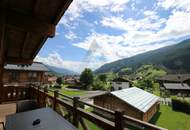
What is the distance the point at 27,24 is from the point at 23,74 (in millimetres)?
26550

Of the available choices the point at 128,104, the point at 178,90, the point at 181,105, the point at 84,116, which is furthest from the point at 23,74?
the point at 178,90

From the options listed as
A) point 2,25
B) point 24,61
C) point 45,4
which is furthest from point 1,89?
point 45,4

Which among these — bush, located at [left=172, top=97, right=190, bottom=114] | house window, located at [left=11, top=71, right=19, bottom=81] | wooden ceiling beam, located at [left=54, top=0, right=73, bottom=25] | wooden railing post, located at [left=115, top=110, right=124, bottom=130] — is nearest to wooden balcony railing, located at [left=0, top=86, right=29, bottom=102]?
wooden ceiling beam, located at [left=54, top=0, right=73, bottom=25]

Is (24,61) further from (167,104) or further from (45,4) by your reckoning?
(167,104)

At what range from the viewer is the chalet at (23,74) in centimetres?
2470

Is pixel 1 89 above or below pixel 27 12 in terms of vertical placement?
below

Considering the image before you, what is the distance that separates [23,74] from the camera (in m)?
26.9

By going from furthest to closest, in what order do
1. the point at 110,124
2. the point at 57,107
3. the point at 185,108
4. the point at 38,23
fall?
the point at 185,108
the point at 57,107
the point at 38,23
the point at 110,124

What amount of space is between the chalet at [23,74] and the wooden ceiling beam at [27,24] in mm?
22183

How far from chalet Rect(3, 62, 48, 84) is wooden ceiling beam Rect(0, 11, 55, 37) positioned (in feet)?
72.8

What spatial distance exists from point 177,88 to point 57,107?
41.5m

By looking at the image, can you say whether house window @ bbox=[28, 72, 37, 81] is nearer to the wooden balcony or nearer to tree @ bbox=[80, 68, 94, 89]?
tree @ bbox=[80, 68, 94, 89]

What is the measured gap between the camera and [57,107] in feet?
15.5

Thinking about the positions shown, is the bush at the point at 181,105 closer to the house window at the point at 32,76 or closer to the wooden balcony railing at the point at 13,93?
the wooden balcony railing at the point at 13,93
